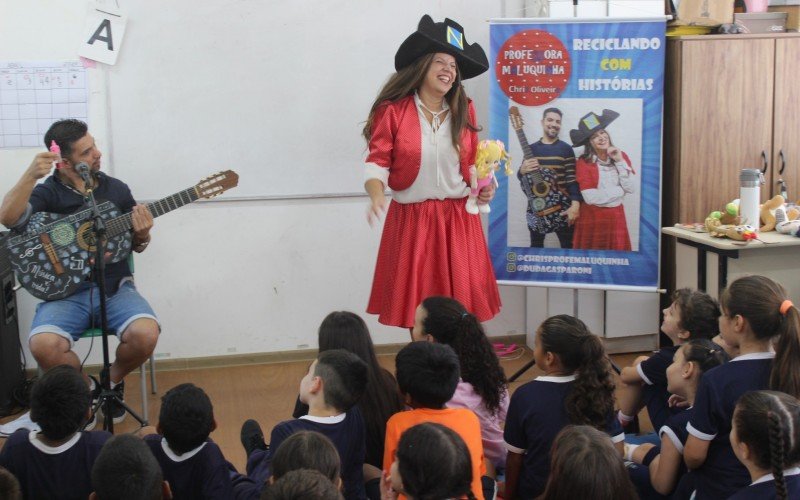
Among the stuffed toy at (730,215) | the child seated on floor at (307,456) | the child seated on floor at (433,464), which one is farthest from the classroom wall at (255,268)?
the child seated on floor at (433,464)

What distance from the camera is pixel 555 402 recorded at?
253cm

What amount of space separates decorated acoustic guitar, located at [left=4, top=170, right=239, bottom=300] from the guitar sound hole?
1.50m

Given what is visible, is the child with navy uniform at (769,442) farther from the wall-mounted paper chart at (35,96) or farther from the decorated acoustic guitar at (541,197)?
the wall-mounted paper chart at (35,96)

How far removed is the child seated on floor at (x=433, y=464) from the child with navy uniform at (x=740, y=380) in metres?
0.73

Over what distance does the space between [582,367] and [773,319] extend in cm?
53

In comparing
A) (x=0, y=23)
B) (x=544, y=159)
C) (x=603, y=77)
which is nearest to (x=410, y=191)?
(x=544, y=159)

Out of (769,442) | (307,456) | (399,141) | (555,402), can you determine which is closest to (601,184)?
(399,141)

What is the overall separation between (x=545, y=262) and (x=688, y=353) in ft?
5.92

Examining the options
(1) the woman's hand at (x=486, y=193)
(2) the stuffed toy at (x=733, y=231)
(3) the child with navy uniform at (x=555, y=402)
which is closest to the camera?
(3) the child with navy uniform at (x=555, y=402)

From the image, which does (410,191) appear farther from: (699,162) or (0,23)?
(0,23)

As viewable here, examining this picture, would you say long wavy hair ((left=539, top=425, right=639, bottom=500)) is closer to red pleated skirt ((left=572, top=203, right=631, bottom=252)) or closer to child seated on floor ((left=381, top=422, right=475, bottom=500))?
child seated on floor ((left=381, top=422, right=475, bottom=500))

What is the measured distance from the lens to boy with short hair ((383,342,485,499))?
2365mm

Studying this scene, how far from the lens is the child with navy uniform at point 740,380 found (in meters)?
2.28

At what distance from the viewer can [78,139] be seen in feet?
11.9
